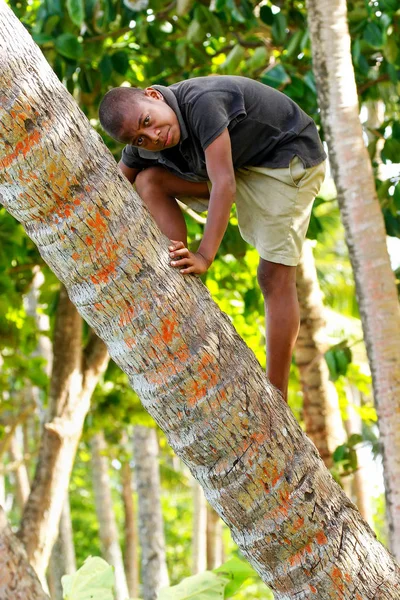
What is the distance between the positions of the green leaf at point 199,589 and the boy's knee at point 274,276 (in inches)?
39.2

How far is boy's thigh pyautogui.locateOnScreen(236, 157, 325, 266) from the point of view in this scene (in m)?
2.60

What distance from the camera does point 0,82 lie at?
163 centimetres

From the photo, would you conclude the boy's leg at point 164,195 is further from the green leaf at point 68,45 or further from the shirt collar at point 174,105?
the green leaf at point 68,45

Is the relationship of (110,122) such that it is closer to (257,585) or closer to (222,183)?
(222,183)

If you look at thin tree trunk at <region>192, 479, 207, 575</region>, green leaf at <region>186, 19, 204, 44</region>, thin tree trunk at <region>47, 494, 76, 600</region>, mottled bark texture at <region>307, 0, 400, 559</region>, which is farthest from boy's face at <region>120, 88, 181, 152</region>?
thin tree trunk at <region>192, 479, 207, 575</region>

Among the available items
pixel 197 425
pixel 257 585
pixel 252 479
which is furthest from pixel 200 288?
pixel 257 585

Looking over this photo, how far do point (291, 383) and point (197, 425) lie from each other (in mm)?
6353

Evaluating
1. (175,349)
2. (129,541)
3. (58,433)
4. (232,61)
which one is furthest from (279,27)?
(129,541)

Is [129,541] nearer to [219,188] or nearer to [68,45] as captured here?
[68,45]

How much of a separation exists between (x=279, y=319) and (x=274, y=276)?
0.51 feet

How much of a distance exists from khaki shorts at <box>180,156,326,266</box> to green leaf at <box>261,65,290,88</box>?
51.2 inches

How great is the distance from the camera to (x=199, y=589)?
2188 mm

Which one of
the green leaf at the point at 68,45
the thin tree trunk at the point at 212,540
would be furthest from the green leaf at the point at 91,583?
the thin tree trunk at the point at 212,540

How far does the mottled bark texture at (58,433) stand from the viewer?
17.8 ft
